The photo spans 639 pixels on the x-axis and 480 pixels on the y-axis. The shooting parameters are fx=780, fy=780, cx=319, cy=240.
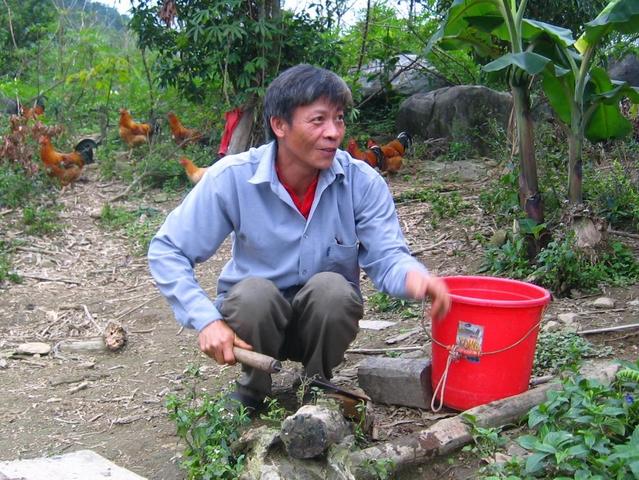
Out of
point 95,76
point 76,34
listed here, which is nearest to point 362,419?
point 95,76

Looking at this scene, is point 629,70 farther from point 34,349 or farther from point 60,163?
point 34,349

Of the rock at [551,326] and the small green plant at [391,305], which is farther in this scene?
the small green plant at [391,305]

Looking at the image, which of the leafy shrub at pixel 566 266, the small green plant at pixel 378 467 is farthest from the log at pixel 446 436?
the leafy shrub at pixel 566 266

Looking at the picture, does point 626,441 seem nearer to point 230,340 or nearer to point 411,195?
point 230,340

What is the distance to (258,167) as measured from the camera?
3.14 meters

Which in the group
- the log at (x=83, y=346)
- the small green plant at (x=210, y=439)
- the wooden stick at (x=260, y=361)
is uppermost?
the wooden stick at (x=260, y=361)

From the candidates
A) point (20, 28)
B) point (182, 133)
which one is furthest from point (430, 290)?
point (20, 28)

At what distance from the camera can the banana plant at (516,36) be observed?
4828mm

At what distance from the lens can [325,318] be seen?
3.00 meters

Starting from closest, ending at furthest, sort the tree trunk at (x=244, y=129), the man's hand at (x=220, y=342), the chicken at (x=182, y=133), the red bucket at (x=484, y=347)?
the man's hand at (x=220, y=342), the red bucket at (x=484, y=347), the tree trunk at (x=244, y=129), the chicken at (x=182, y=133)

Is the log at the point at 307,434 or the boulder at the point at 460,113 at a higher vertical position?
the boulder at the point at 460,113

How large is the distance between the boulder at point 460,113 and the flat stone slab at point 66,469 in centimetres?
751

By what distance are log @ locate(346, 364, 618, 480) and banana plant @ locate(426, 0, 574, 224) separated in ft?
7.35

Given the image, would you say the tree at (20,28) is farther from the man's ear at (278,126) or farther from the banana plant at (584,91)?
the man's ear at (278,126)
